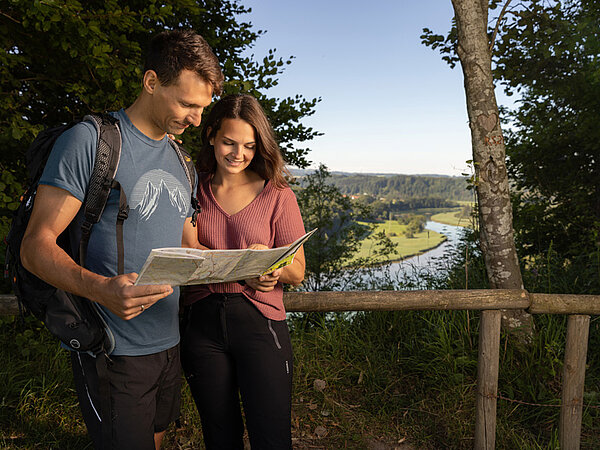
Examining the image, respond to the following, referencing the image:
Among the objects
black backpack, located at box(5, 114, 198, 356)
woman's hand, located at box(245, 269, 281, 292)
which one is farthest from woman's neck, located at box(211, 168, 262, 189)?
black backpack, located at box(5, 114, 198, 356)

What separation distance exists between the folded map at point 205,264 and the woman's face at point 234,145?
556 mm

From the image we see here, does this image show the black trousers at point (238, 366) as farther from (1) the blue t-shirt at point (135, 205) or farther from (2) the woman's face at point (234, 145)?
(2) the woman's face at point (234, 145)

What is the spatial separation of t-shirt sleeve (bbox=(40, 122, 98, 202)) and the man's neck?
207 mm

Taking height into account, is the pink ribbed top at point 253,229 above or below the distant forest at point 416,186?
below

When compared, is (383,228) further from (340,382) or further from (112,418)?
(112,418)

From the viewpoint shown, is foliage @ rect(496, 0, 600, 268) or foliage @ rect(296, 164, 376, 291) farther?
foliage @ rect(296, 164, 376, 291)

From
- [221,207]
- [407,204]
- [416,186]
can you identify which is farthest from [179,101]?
[416,186]


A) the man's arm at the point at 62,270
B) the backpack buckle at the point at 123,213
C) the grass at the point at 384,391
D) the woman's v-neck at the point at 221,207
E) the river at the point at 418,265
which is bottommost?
the grass at the point at 384,391

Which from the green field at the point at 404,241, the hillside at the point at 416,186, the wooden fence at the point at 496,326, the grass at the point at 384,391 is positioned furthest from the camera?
the hillside at the point at 416,186

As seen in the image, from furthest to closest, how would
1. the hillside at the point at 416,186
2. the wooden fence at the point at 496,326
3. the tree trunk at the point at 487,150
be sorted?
the hillside at the point at 416,186 < the tree trunk at the point at 487,150 < the wooden fence at the point at 496,326

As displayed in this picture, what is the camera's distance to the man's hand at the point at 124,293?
1.26 meters

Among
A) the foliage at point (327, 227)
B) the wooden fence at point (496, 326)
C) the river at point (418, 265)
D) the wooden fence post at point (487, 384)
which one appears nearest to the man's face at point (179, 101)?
the wooden fence at point (496, 326)

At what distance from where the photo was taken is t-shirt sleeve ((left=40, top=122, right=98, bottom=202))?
1.36 metres

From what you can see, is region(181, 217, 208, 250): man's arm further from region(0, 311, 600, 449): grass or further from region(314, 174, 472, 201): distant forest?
region(314, 174, 472, 201): distant forest
